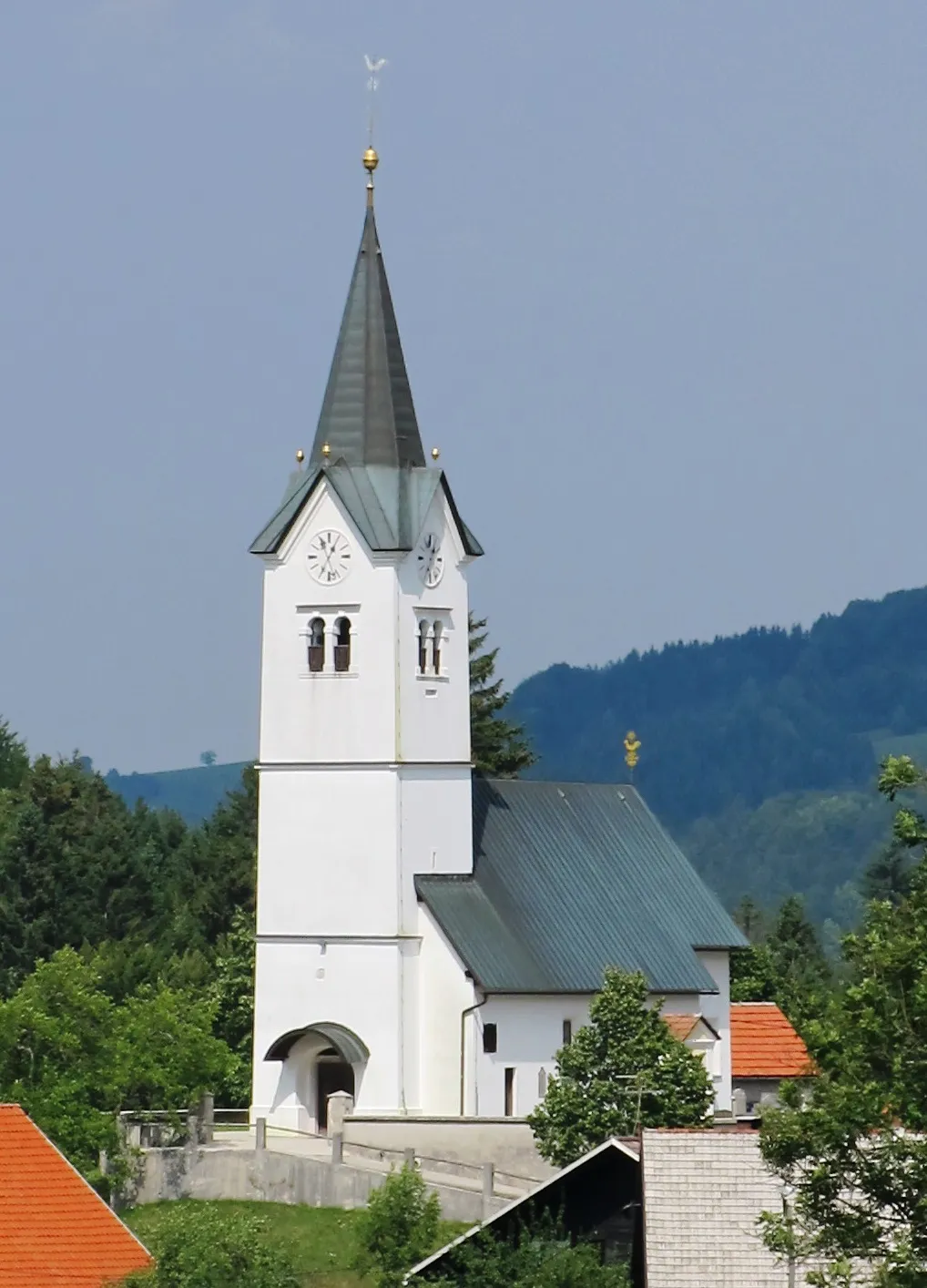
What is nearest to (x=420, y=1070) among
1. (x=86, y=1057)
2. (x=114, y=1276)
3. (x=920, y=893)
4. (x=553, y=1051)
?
(x=553, y=1051)

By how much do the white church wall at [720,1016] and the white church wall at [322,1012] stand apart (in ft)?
22.0

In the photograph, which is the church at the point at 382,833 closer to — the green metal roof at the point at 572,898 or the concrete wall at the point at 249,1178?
the green metal roof at the point at 572,898

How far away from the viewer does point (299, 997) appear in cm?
5797

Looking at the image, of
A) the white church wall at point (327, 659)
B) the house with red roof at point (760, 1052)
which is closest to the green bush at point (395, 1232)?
the white church wall at point (327, 659)

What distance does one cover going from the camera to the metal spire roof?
59125 mm

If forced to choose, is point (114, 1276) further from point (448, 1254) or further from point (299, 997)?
point (299, 997)

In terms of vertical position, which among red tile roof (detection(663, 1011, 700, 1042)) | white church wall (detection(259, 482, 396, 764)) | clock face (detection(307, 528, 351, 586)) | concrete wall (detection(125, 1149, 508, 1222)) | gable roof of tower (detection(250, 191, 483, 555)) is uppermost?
gable roof of tower (detection(250, 191, 483, 555))

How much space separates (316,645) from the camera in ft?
195

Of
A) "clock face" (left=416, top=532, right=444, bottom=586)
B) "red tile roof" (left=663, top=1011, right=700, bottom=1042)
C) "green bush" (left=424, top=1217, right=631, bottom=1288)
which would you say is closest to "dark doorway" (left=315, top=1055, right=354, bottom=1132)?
"red tile roof" (left=663, top=1011, right=700, bottom=1042)

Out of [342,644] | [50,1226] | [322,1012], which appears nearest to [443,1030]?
[322,1012]

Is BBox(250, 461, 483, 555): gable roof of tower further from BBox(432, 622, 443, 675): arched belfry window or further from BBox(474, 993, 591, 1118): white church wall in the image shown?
BBox(474, 993, 591, 1118): white church wall

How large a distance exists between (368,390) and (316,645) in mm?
4519

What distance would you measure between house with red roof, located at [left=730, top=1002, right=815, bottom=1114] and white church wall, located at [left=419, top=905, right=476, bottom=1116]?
7115 millimetres

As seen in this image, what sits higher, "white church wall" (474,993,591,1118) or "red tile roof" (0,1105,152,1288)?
"white church wall" (474,993,591,1118)
